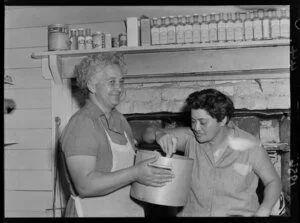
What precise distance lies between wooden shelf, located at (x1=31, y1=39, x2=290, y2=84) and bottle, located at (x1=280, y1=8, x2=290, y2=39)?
0.02 meters

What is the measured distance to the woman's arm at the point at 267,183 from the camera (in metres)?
0.92

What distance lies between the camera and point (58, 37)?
46.3 inches

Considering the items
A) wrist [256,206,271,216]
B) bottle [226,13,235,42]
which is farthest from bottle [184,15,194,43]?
wrist [256,206,271,216]

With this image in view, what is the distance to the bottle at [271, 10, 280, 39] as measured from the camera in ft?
3.38

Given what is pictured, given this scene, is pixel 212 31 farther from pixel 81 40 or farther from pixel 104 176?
pixel 104 176

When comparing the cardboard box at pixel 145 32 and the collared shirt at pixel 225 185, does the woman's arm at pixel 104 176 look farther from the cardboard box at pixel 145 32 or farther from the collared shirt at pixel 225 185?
the cardboard box at pixel 145 32

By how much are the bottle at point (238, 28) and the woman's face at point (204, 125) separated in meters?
0.31

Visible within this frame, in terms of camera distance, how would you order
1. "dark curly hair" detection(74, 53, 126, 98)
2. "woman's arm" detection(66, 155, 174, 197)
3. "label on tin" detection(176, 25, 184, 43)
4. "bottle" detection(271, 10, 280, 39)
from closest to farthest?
"woman's arm" detection(66, 155, 174, 197), "dark curly hair" detection(74, 53, 126, 98), "bottle" detection(271, 10, 280, 39), "label on tin" detection(176, 25, 184, 43)

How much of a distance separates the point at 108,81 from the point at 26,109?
381 millimetres

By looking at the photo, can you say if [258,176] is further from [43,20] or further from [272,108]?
[43,20]

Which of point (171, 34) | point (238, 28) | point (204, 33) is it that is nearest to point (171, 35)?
point (171, 34)

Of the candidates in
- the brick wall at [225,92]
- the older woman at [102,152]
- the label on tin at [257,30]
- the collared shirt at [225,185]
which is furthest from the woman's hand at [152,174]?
the label on tin at [257,30]

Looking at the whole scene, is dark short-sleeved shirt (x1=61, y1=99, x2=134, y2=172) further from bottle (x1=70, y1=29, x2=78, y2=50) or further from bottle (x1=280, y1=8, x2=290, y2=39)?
bottle (x1=280, y1=8, x2=290, y2=39)

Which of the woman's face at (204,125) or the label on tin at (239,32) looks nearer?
the woman's face at (204,125)
